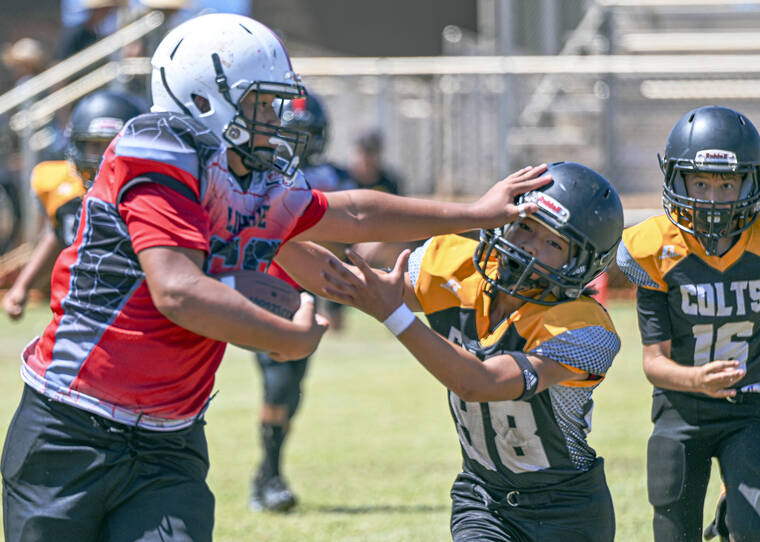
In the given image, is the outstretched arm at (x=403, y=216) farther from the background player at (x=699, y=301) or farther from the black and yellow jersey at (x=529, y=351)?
the background player at (x=699, y=301)

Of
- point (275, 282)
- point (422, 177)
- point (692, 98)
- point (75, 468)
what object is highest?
point (275, 282)

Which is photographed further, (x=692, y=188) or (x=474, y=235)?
(x=474, y=235)

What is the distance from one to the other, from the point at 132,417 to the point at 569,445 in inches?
59.5

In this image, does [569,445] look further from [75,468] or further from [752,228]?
[75,468]

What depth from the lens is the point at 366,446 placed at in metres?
7.87

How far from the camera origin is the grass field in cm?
599

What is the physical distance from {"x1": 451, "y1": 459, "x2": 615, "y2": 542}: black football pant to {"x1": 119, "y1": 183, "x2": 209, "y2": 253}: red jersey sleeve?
151cm

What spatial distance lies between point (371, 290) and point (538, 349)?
30.4 inches

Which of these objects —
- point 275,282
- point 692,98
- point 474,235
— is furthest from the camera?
point 692,98

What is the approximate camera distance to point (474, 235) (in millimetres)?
10570

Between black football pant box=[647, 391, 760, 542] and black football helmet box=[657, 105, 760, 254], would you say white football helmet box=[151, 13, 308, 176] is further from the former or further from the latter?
black football pant box=[647, 391, 760, 542]

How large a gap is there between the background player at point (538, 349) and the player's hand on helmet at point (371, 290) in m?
0.53

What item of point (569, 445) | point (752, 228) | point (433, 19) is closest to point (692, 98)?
point (433, 19)

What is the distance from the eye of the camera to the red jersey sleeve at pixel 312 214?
11.3ft
